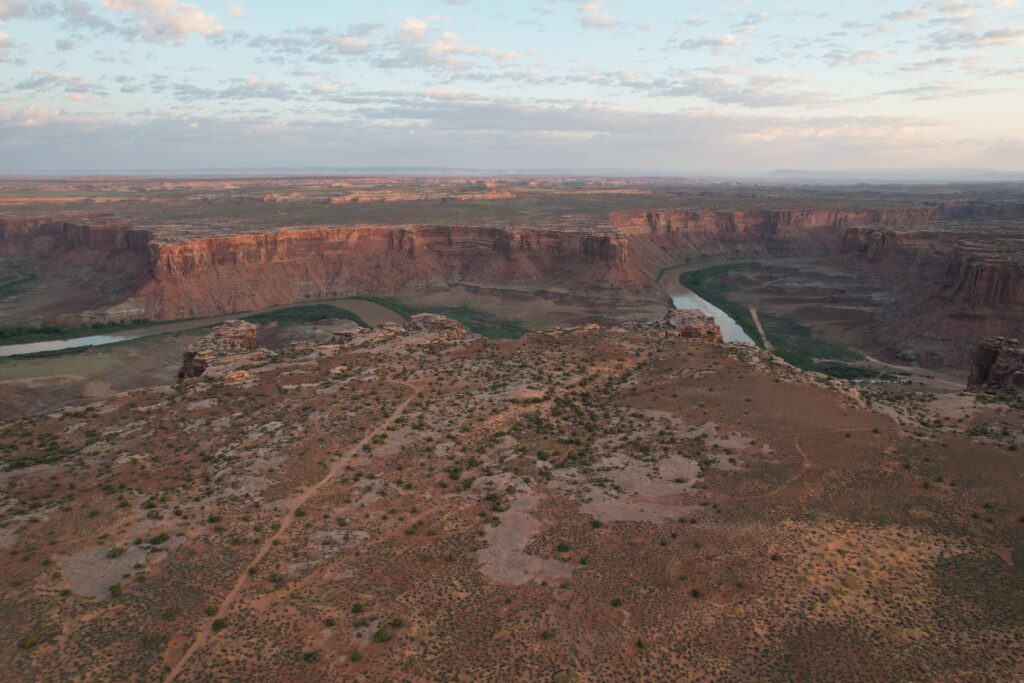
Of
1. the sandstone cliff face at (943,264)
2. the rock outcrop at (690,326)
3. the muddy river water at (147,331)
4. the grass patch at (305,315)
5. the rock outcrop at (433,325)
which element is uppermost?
the sandstone cliff face at (943,264)

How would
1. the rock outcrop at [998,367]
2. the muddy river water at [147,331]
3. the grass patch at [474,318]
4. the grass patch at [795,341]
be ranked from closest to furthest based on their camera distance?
1. the rock outcrop at [998,367]
2. the grass patch at [795,341]
3. the muddy river water at [147,331]
4. the grass patch at [474,318]

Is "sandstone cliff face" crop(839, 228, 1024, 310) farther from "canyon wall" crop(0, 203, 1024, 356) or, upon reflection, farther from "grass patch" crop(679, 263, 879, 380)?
"grass patch" crop(679, 263, 879, 380)

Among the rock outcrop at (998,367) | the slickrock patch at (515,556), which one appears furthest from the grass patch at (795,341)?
the slickrock patch at (515,556)

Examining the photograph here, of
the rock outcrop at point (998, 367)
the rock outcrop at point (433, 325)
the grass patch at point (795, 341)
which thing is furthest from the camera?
the grass patch at point (795, 341)

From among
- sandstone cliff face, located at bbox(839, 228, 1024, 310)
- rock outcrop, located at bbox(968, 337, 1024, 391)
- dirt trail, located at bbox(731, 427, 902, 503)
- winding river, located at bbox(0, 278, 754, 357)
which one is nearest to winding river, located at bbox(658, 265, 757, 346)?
winding river, located at bbox(0, 278, 754, 357)

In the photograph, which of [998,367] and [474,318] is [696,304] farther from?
[998,367]

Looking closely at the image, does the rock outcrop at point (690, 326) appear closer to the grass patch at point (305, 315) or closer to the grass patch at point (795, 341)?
the grass patch at point (795, 341)
